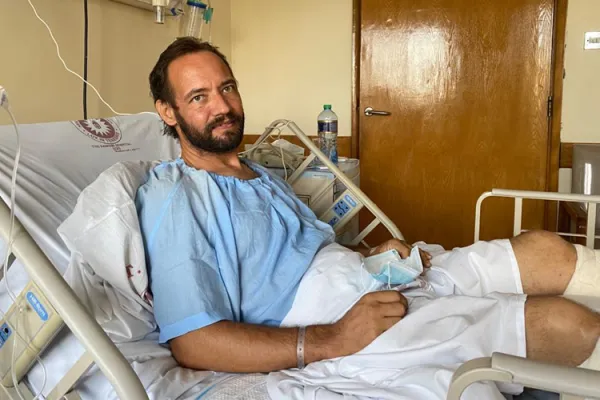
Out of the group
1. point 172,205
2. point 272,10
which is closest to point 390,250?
point 172,205

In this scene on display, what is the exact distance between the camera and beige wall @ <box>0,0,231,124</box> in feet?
5.41

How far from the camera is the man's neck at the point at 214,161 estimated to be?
1.43 metres

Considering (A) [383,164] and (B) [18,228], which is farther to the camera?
(A) [383,164]

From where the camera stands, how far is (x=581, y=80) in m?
2.75

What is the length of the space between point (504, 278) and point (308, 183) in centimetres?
88

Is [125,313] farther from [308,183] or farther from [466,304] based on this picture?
[308,183]

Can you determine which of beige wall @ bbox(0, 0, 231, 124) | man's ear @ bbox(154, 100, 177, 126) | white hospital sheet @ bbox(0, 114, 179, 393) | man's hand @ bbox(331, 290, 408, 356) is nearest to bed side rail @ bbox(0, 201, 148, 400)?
white hospital sheet @ bbox(0, 114, 179, 393)

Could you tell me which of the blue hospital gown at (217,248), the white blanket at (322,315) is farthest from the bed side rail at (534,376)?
the blue hospital gown at (217,248)

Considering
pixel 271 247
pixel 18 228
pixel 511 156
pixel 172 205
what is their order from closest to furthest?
pixel 18 228
pixel 172 205
pixel 271 247
pixel 511 156

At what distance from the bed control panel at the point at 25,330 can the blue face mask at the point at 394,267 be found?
2.22ft

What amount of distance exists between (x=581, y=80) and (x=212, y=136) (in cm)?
218

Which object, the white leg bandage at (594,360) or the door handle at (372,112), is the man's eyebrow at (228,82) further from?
the door handle at (372,112)

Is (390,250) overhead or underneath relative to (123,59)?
underneath

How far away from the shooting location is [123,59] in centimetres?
212
